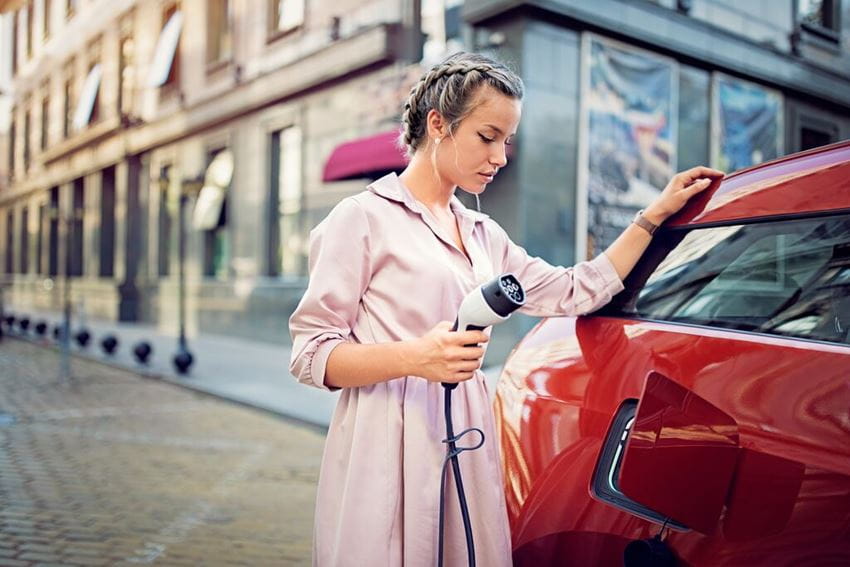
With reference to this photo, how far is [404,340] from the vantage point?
1732mm

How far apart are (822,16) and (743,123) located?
10.4 ft

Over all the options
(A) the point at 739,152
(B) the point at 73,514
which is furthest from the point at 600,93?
(B) the point at 73,514

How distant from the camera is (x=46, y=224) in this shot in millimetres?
32344

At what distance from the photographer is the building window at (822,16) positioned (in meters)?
14.7

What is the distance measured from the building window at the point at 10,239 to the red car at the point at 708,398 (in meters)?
41.1

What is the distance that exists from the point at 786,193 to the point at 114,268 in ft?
87.6

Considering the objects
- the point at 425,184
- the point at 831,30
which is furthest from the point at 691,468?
the point at 831,30

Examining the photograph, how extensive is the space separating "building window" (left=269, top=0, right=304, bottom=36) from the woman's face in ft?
47.8

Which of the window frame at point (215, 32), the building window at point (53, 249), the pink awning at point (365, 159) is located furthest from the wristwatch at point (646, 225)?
the building window at point (53, 249)

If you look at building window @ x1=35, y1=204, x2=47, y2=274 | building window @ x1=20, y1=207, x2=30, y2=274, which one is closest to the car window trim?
building window @ x1=35, y1=204, x2=47, y2=274

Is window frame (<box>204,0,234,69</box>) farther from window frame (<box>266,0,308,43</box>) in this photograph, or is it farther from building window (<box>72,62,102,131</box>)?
building window (<box>72,62,102,131</box>)

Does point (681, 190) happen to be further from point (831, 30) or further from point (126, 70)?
point (126, 70)

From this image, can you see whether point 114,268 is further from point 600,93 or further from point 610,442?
point 610,442

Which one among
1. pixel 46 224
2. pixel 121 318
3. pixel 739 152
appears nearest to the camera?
pixel 739 152
